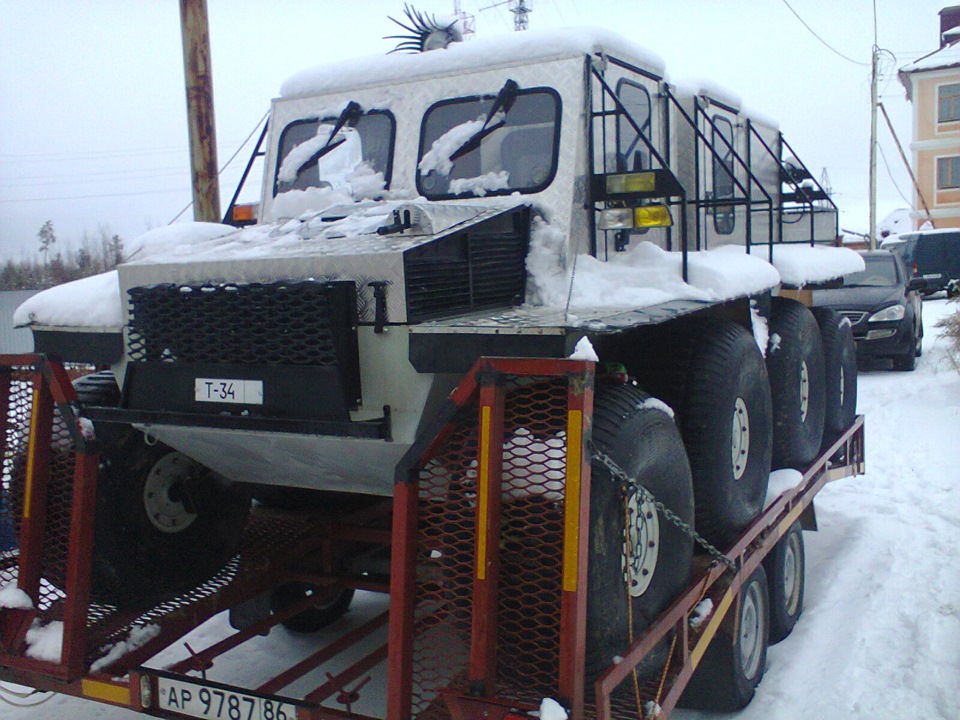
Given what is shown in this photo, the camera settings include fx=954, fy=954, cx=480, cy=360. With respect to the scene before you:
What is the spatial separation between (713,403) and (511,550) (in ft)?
5.04

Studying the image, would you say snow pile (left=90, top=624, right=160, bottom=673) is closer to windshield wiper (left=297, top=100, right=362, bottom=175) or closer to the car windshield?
windshield wiper (left=297, top=100, right=362, bottom=175)

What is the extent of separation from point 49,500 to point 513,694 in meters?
2.25

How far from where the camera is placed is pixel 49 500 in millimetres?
4047

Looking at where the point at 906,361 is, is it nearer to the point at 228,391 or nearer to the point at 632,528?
the point at 632,528

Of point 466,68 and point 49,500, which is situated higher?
point 466,68

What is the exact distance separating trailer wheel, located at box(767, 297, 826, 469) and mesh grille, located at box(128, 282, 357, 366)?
10.3 ft

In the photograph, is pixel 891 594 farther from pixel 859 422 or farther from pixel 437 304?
pixel 437 304

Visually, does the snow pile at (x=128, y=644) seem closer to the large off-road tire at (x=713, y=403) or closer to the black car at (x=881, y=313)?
the large off-road tire at (x=713, y=403)

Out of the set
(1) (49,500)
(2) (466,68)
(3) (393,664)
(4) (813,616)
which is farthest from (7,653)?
(4) (813,616)

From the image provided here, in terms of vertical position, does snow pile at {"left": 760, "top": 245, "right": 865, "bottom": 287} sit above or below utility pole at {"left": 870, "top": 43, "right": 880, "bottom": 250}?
below

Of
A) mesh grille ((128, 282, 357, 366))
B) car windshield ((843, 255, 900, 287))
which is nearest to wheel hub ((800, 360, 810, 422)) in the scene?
mesh grille ((128, 282, 357, 366))

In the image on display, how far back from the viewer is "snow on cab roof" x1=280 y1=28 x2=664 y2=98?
14.8 ft

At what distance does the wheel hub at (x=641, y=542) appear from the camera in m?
3.31

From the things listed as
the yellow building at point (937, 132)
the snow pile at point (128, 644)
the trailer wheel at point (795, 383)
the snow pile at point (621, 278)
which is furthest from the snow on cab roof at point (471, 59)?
the yellow building at point (937, 132)
